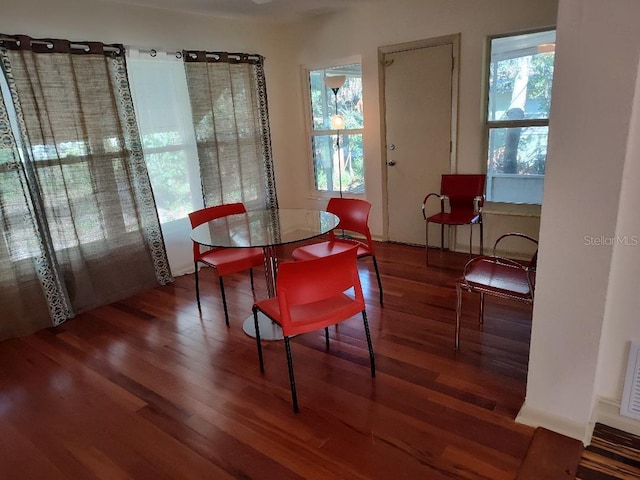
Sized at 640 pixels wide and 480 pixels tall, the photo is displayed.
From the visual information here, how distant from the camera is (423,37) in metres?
3.89

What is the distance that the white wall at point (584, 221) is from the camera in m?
1.44

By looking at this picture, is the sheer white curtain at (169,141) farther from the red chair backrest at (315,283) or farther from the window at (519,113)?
the window at (519,113)

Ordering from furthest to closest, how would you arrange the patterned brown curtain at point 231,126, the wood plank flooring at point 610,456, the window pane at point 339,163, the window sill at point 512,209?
the window pane at point 339,163 → the patterned brown curtain at point 231,126 → the window sill at point 512,209 → the wood plank flooring at point 610,456

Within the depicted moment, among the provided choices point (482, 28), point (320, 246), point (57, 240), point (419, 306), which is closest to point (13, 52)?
point (57, 240)

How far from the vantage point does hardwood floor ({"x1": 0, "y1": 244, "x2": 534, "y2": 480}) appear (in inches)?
69.9

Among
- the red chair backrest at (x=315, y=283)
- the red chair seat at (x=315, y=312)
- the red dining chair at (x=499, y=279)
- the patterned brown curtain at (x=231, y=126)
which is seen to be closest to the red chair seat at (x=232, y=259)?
the red chair seat at (x=315, y=312)

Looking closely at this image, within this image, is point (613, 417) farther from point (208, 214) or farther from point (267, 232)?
point (208, 214)

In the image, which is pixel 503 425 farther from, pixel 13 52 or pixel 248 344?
pixel 13 52

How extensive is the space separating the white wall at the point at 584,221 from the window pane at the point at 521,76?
218 cm

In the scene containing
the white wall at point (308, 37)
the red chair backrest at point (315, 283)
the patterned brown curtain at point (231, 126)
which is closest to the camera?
the red chair backrest at point (315, 283)

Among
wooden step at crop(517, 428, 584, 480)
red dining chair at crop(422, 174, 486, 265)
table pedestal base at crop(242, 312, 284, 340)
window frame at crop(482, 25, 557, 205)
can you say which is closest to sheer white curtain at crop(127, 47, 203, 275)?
table pedestal base at crop(242, 312, 284, 340)

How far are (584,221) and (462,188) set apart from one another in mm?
2327

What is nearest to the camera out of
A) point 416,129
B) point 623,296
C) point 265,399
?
point 623,296

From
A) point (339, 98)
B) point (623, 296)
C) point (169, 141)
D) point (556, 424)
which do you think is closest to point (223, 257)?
point (169, 141)
